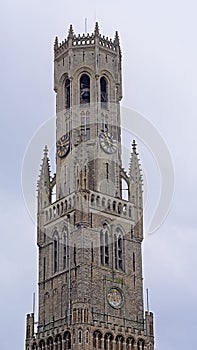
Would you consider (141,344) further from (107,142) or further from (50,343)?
(107,142)

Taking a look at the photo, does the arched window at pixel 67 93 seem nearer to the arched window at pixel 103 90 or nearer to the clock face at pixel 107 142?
the arched window at pixel 103 90

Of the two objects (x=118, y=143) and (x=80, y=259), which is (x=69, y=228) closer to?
(x=80, y=259)

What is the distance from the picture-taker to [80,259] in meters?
97.4

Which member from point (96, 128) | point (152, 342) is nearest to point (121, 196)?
point (96, 128)

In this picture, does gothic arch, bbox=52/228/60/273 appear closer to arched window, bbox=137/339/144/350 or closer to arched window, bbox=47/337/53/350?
arched window, bbox=47/337/53/350

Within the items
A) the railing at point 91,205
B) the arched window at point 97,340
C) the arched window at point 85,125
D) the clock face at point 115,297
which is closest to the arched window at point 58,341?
the arched window at point 97,340

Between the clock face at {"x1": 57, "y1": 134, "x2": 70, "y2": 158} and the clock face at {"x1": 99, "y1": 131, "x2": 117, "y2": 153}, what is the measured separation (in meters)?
4.32

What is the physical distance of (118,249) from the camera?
10225 cm

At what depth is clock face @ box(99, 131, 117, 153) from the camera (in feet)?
352

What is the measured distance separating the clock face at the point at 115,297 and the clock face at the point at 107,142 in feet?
60.6

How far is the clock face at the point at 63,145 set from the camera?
10800cm

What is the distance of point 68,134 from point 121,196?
34.2ft

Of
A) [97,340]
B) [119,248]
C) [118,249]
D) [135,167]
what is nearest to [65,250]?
[118,249]

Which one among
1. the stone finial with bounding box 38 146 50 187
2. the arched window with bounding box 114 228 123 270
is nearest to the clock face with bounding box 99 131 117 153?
the stone finial with bounding box 38 146 50 187
